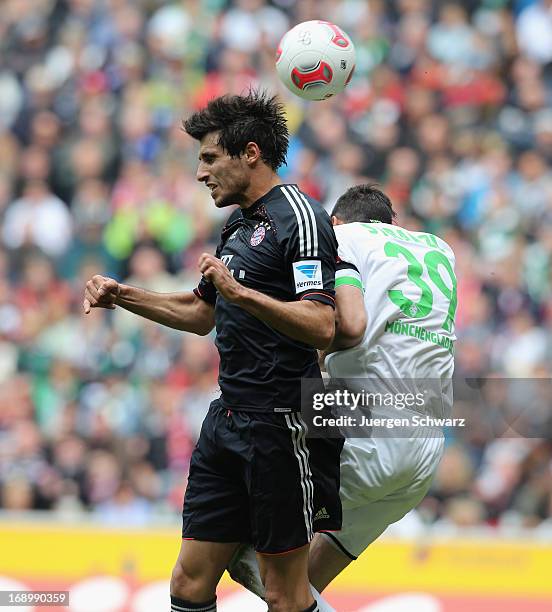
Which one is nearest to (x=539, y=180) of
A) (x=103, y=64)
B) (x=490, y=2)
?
(x=490, y=2)

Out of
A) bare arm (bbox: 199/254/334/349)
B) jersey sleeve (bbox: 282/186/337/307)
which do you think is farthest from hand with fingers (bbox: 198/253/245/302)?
jersey sleeve (bbox: 282/186/337/307)

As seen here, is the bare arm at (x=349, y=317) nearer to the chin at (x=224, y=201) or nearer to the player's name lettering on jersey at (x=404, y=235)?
the player's name lettering on jersey at (x=404, y=235)

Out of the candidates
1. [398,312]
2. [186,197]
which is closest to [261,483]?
[398,312]

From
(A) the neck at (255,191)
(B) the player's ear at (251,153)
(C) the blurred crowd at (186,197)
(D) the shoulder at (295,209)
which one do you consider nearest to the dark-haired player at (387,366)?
(D) the shoulder at (295,209)

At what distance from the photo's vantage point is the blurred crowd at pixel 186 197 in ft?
31.0

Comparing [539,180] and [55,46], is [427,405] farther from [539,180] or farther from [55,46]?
[55,46]

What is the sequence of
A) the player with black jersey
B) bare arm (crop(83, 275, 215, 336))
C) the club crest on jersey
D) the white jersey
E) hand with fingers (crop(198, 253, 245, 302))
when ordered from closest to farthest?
hand with fingers (crop(198, 253, 245, 302)), the player with black jersey, the club crest on jersey, the white jersey, bare arm (crop(83, 275, 215, 336))

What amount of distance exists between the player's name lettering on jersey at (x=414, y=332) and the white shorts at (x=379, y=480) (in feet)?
1.34

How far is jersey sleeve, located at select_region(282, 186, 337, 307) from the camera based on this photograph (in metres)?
4.86

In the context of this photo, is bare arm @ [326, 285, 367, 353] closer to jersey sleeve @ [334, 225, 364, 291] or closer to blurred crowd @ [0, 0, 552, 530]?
jersey sleeve @ [334, 225, 364, 291]

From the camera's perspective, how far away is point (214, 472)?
5.14m

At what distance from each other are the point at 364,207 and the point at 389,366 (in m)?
0.82

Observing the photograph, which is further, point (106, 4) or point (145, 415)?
point (106, 4)

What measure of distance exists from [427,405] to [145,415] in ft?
16.1
